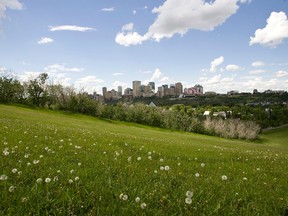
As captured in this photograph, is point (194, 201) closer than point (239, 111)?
Yes

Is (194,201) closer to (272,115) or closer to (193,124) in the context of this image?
(193,124)

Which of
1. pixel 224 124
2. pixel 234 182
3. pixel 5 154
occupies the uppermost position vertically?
pixel 5 154

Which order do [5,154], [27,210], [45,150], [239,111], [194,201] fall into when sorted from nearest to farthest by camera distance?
1. [27,210]
2. [194,201]
3. [5,154]
4. [45,150]
5. [239,111]

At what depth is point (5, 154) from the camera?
20.9 feet

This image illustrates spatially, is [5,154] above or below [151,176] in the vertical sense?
above

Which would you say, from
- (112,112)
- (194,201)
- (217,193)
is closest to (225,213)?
(194,201)

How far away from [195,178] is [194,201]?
5.58ft

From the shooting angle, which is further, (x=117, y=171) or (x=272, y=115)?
(x=272, y=115)

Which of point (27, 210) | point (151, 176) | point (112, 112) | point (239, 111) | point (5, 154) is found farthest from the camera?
point (239, 111)

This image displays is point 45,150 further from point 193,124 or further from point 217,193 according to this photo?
point 193,124

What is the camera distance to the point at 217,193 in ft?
16.6

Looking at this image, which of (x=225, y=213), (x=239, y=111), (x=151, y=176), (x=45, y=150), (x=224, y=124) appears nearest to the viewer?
(x=225, y=213)

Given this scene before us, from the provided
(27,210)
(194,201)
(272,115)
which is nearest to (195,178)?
(194,201)

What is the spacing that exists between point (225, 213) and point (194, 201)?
0.59 m
